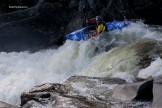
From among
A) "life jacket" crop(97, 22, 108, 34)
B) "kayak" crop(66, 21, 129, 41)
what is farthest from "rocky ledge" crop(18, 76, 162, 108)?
"kayak" crop(66, 21, 129, 41)

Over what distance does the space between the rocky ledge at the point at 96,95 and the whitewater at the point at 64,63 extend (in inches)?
148

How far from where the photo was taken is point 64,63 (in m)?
12.9

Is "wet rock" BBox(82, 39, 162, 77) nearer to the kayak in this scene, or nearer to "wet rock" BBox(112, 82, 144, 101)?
"wet rock" BBox(112, 82, 144, 101)

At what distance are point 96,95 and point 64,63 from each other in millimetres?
6550

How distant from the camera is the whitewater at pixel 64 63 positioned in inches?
441

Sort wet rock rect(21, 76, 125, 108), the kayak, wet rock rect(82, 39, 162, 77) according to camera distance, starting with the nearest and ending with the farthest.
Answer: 1. wet rock rect(21, 76, 125, 108)
2. wet rock rect(82, 39, 162, 77)
3. the kayak

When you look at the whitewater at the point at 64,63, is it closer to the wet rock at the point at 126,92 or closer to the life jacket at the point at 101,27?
the life jacket at the point at 101,27

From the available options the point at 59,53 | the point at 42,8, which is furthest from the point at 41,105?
the point at 42,8

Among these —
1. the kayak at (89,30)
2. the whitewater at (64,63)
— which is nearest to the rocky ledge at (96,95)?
the whitewater at (64,63)

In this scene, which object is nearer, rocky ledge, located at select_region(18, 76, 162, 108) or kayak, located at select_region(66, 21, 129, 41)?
rocky ledge, located at select_region(18, 76, 162, 108)

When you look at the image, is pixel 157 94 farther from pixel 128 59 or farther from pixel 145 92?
pixel 128 59

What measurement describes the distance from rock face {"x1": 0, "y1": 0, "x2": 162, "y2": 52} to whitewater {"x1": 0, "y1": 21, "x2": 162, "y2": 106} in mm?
1590

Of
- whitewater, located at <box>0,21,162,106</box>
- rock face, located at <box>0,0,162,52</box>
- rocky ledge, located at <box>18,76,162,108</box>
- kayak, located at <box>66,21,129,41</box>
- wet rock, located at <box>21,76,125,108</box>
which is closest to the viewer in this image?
rocky ledge, located at <box>18,76,162,108</box>

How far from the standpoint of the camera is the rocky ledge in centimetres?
579
